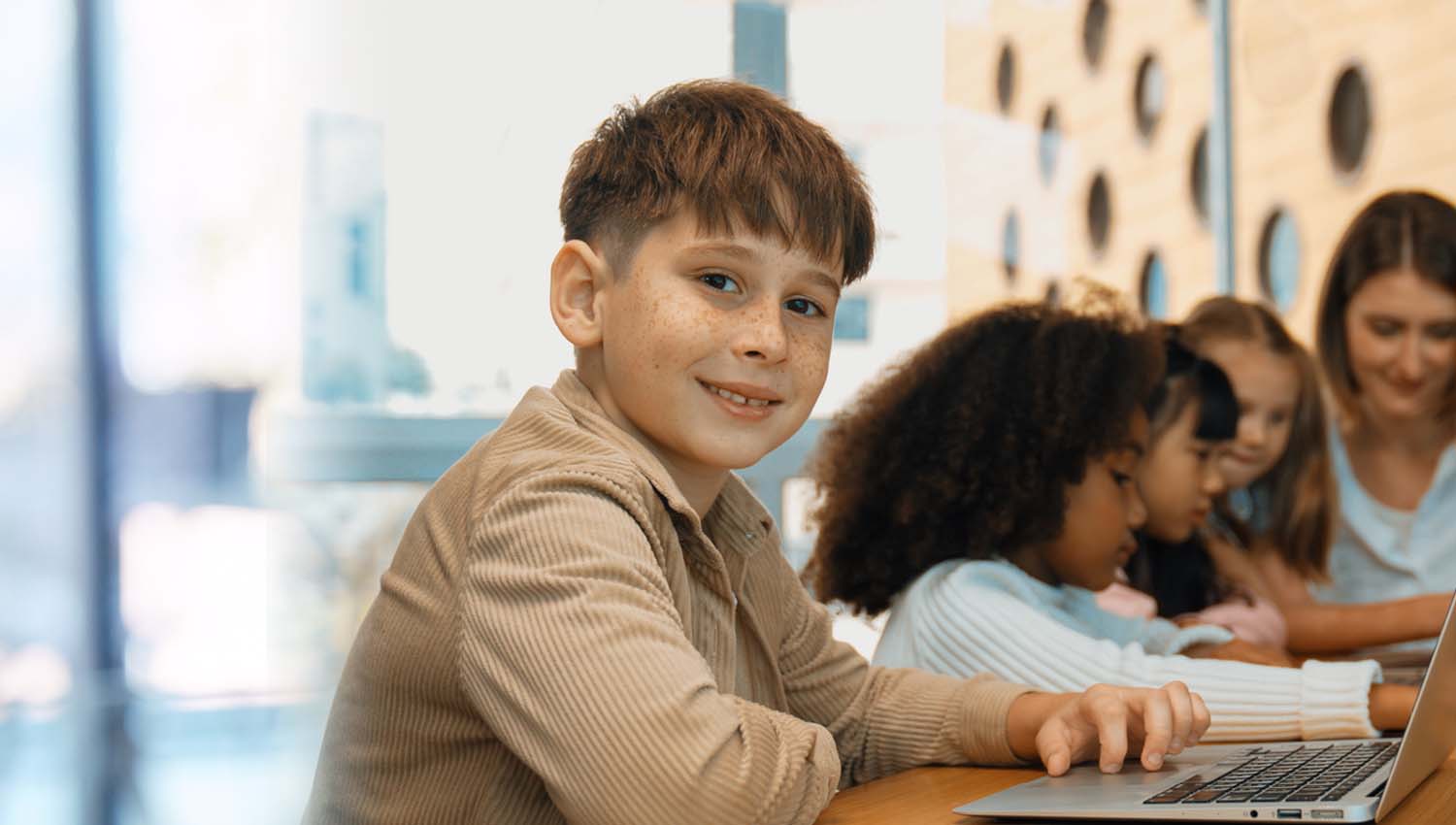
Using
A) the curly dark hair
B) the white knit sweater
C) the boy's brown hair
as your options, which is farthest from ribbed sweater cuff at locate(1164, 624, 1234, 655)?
the boy's brown hair

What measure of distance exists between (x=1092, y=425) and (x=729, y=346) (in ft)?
2.19

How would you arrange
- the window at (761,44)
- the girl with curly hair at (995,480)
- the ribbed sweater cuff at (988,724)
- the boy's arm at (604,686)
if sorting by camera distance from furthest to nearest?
the window at (761,44) < the girl with curly hair at (995,480) < the ribbed sweater cuff at (988,724) < the boy's arm at (604,686)

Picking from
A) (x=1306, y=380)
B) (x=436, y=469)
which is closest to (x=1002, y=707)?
(x=1306, y=380)

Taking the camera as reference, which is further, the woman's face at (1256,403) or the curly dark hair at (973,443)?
the woman's face at (1256,403)

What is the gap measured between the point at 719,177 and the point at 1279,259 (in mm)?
2991

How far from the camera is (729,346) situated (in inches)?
35.0

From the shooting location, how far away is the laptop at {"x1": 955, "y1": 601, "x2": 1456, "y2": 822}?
0.74 meters

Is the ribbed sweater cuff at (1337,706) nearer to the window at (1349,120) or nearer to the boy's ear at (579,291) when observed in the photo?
the boy's ear at (579,291)

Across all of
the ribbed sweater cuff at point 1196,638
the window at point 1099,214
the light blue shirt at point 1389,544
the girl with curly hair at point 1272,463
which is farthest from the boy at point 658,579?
the window at point 1099,214

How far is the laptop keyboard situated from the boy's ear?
1.47ft

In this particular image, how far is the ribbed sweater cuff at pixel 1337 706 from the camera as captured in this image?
1.09 m

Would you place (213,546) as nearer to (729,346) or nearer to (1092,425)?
(1092,425)

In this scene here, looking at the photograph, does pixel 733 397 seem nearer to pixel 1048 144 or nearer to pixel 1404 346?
pixel 1404 346

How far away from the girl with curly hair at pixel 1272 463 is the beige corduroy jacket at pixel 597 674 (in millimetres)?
1078
